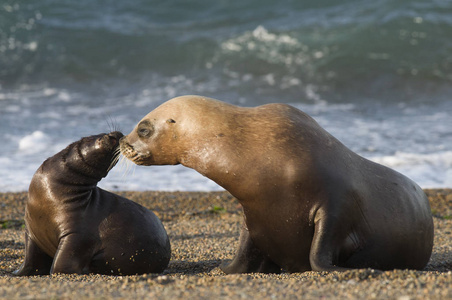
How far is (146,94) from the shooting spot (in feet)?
56.9

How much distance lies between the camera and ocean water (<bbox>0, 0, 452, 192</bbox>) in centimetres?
1359

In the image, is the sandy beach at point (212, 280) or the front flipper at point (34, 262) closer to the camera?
the sandy beach at point (212, 280)

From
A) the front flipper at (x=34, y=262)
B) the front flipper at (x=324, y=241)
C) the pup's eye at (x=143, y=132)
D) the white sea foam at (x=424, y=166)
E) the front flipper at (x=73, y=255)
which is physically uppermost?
the pup's eye at (x=143, y=132)

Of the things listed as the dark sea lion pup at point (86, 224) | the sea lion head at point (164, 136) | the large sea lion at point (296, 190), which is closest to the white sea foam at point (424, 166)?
the large sea lion at point (296, 190)

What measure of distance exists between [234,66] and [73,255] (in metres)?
14.5

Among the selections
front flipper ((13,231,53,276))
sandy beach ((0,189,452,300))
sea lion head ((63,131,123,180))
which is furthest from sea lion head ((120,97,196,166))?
front flipper ((13,231,53,276))

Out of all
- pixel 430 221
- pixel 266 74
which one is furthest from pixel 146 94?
pixel 430 221

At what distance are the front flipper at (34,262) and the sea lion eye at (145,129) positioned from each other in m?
1.48

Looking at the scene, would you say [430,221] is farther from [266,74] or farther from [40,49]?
[40,49]

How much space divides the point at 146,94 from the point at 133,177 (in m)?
7.19

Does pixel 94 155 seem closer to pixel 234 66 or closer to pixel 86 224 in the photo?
pixel 86 224

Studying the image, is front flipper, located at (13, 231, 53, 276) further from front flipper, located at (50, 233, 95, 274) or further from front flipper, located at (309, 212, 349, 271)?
front flipper, located at (309, 212, 349, 271)

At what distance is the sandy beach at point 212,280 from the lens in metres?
3.84

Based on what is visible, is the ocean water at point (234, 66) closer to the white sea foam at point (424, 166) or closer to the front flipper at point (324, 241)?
the white sea foam at point (424, 166)
